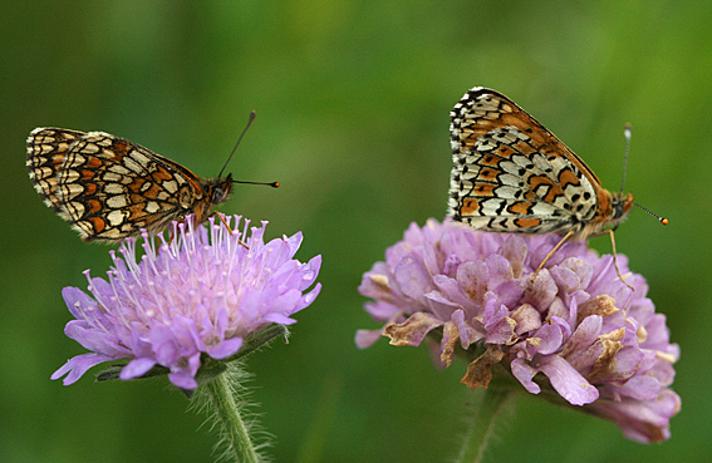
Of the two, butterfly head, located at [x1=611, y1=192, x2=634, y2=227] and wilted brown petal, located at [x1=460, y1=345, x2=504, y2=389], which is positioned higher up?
butterfly head, located at [x1=611, y1=192, x2=634, y2=227]

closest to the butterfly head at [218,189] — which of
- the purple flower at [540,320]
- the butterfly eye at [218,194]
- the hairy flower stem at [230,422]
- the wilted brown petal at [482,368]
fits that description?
the butterfly eye at [218,194]

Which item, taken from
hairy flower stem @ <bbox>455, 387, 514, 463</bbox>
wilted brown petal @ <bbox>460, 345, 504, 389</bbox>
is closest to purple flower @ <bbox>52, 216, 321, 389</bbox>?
wilted brown petal @ <bbox>460, 345, 504, 389</bbox>

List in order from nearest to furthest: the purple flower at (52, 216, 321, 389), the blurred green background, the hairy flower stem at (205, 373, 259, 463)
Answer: the purple flower at (52, 216, 321, 389) < the hairy flower stem at (205, 373, 259, 463) < the blurred green background

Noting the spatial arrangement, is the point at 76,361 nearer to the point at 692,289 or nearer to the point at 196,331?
the point at 196,331

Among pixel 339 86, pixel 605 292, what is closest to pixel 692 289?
pixel 605 292

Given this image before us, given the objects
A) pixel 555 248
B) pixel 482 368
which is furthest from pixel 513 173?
pixel 482 368

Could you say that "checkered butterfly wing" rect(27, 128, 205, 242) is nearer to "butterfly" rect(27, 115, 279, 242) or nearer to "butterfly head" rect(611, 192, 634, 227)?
"butterfly" rect(27, 115, 279, 242)

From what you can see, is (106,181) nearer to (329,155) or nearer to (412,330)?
(412,330)
